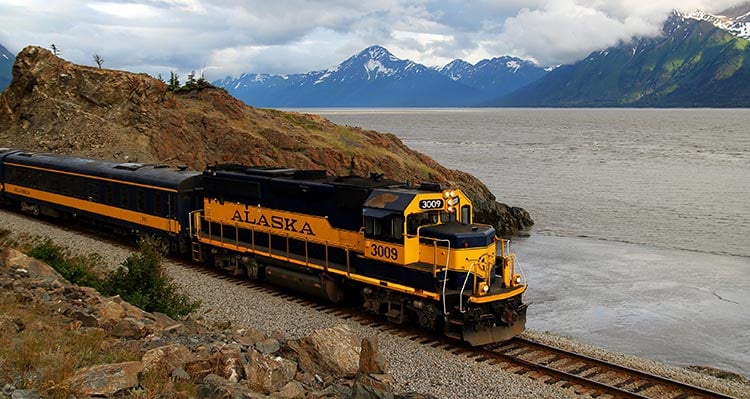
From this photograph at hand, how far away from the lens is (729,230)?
45062mm

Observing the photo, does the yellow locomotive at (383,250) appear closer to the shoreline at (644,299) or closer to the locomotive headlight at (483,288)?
the locomotive headlight at (483,288)

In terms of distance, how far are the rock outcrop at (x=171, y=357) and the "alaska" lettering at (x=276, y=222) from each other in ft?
16.9

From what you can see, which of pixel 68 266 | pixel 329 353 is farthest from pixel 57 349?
pixel 68 266

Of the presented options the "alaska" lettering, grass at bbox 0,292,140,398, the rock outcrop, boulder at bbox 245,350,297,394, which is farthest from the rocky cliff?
boulder at bbox 245,350,297,394

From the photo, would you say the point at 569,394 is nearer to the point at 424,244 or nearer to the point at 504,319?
the point at 504,319

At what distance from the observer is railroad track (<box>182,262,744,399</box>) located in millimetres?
13383

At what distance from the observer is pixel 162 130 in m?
46.1

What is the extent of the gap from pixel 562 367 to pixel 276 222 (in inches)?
379

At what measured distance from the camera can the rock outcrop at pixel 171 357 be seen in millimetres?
8438

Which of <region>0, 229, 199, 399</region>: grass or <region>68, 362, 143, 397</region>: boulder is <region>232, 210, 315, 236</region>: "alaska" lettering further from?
<region>68, 362, 143, 397</region>: boulder

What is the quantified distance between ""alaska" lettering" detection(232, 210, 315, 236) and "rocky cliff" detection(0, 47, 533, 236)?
24487mm

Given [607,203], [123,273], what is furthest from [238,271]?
[607,203]

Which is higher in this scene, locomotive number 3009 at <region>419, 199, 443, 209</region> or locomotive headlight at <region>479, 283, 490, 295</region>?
locomotive number 3009 at <region>419, 199, 443, 209</region>

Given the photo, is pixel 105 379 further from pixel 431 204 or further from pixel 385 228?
pixel 431 204
